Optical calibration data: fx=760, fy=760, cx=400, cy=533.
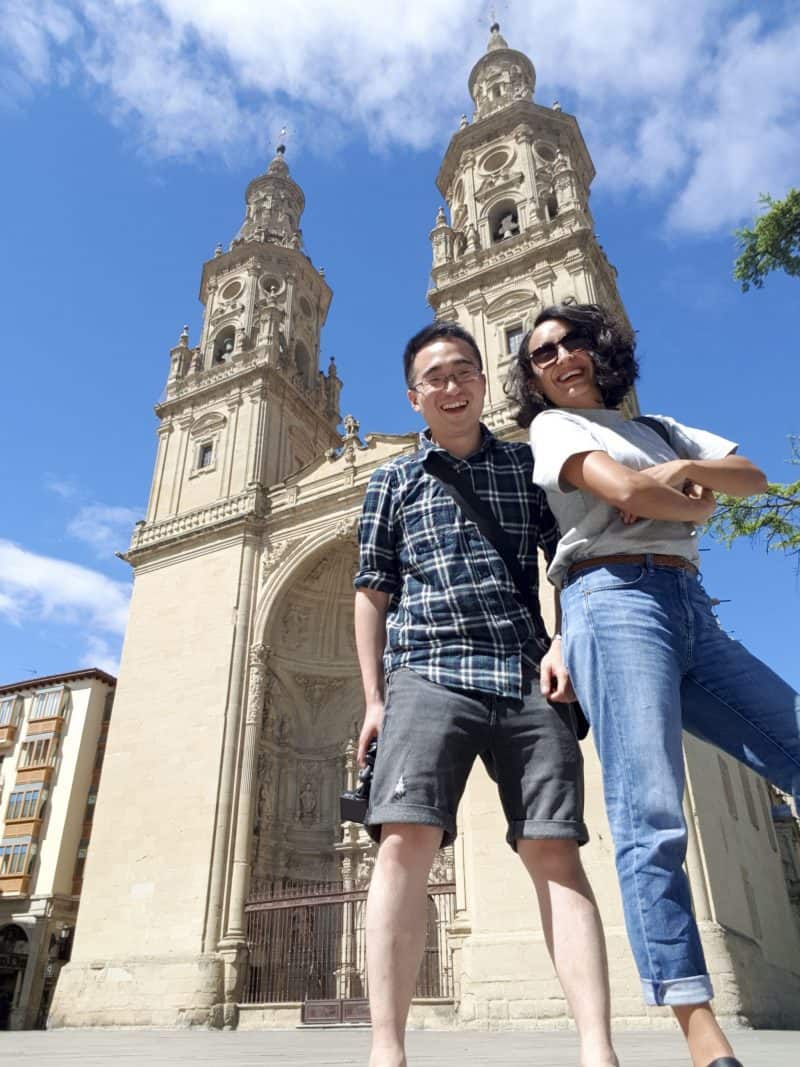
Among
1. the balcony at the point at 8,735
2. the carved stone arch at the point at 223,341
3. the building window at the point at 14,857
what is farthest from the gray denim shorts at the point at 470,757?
the balcony at the point at 8,735

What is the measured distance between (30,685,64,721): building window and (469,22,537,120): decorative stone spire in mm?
26556

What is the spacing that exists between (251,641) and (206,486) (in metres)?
5.89

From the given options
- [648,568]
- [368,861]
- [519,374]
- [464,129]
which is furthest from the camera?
[464,129]

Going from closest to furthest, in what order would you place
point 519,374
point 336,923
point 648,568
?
1. point 648,568
2. point 519,374
3. point 336,923

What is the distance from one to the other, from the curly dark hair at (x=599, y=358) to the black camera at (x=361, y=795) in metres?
1.35

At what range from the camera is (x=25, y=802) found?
26.7 meters

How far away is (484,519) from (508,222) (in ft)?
73.5

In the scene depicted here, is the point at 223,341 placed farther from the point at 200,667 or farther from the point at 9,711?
the point at 9,711

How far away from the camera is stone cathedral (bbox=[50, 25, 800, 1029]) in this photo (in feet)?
40.5

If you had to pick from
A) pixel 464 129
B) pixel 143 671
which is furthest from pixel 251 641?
pixel 464 129

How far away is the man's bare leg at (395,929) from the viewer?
6.51 ft

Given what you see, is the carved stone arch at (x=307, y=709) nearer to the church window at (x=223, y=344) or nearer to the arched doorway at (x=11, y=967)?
the church window at (x=223, y=344)

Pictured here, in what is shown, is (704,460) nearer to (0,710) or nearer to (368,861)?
(368,861)

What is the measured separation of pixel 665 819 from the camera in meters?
1.95
